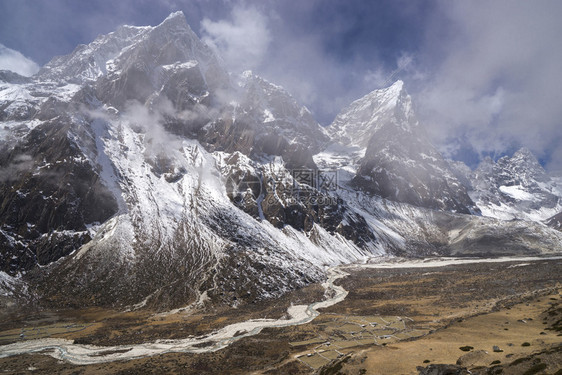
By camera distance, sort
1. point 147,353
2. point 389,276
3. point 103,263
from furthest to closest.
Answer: point 389,276 < point 103,263 < point 147,353

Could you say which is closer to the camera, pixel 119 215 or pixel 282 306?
pixel 282 306

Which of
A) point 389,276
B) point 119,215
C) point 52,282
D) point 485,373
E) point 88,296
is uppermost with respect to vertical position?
point 119,215

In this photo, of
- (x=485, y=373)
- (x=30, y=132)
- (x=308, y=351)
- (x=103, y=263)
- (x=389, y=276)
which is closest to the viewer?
(x=485, y=373)

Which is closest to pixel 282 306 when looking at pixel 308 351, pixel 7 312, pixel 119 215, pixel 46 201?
pixel 308 351

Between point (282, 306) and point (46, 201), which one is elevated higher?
point (46, 201)

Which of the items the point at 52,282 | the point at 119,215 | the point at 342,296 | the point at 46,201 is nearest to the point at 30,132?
the point at 46,201

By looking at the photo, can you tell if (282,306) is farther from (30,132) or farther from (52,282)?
(30,132)
